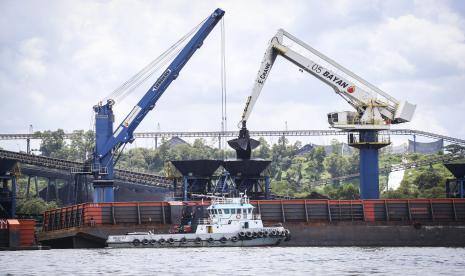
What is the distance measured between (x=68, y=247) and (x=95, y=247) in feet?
16.4

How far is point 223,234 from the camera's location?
104 metres

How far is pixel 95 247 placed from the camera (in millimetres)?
113875

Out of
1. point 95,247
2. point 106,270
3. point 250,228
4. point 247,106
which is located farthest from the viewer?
point 247,106

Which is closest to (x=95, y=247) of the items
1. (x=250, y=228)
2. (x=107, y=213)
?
(x=107, y=213)

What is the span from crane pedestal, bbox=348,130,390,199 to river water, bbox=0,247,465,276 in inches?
943

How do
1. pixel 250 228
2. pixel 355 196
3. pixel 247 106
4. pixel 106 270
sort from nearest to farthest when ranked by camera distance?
pixel 106 270 → pixel 250 228 → pixel 247 106 → pixel 355 196

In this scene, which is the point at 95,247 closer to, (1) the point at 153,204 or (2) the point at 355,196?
(1) the point at 153,204

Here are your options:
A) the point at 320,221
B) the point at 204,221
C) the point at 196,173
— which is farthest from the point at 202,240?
the point at 196,173

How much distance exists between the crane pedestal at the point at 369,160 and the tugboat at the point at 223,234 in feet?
79.3

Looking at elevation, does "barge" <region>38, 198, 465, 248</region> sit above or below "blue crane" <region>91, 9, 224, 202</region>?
below

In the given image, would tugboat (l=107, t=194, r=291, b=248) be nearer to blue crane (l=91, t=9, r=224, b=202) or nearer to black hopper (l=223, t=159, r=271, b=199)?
black hopper (l=223, t=159, r=271, b=199)

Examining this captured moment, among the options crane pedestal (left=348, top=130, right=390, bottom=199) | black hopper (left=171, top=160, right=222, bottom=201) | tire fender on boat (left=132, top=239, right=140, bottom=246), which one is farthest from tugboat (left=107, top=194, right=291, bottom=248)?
crane pedestal (left=348, top=130, right=390, bottom=199)

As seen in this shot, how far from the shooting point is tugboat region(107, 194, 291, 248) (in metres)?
104

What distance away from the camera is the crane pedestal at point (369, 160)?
128m
